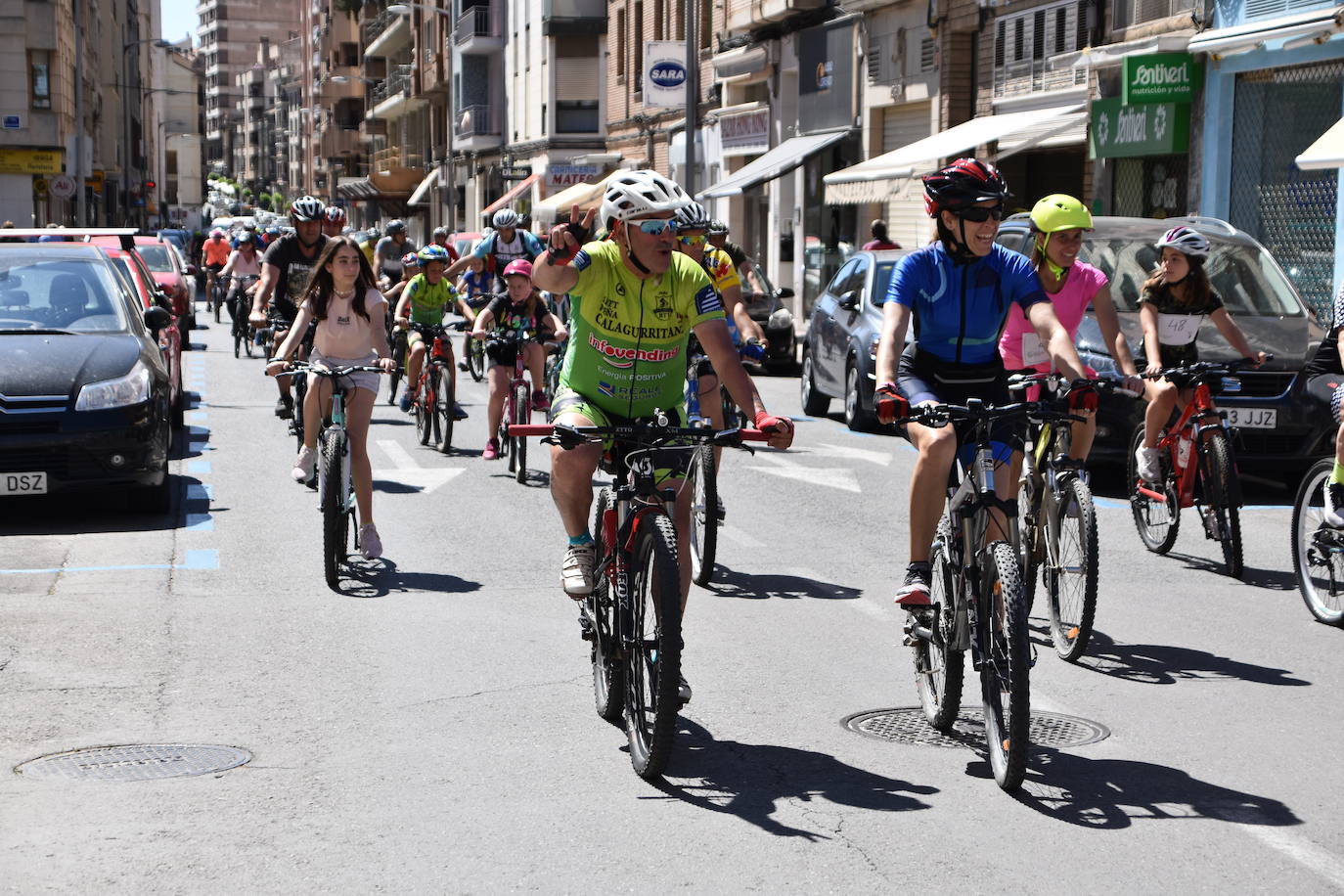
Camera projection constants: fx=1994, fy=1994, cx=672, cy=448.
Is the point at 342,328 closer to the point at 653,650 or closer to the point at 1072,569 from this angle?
the point at 1072,569

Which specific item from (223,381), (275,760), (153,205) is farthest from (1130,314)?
(153,205)

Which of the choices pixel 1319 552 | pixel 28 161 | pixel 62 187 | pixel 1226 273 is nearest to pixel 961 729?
pixel 1319 552

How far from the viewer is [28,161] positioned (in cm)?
6353

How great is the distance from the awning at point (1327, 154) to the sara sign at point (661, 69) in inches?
836

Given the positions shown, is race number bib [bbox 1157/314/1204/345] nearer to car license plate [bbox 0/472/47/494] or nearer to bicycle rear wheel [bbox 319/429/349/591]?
bicycle rear wheel [bbox 319/429/349/591]

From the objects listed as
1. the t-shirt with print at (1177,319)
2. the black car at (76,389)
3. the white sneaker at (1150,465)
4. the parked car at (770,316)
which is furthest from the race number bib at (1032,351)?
the parked car at (770,316)

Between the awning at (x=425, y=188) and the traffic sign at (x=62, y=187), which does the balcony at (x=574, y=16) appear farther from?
the awning at (x=425, y=188)

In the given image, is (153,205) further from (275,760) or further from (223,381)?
(275,760)

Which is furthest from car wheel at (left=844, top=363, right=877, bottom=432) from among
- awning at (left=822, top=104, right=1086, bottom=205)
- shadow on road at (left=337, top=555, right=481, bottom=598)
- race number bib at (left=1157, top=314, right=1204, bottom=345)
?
awning at (left=822, top=104, right=1086, bottom=205)

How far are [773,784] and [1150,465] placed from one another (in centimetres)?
519

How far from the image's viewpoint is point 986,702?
597cm

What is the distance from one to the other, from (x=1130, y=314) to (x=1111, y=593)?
509 centimetres

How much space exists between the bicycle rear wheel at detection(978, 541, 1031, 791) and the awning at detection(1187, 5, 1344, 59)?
16.2m

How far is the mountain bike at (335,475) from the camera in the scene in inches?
371
